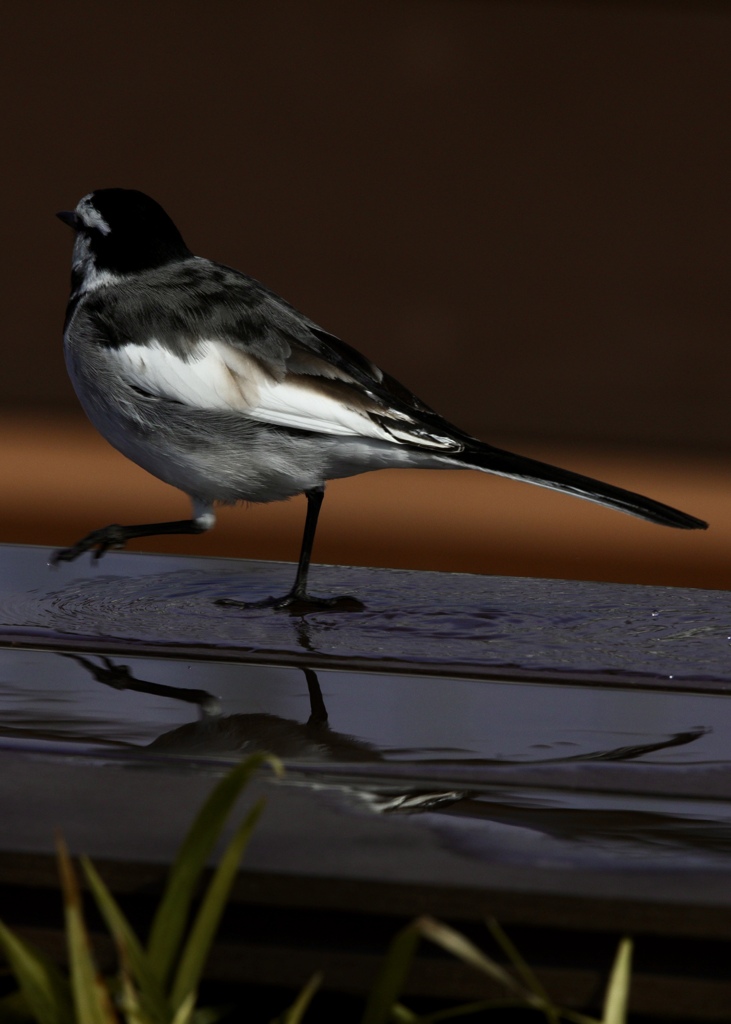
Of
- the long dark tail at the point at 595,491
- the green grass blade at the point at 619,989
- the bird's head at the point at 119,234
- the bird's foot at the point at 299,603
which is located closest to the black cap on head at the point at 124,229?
the bird's head at the point at 119,234

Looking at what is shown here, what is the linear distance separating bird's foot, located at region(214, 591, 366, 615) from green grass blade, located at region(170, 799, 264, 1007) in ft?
3.90

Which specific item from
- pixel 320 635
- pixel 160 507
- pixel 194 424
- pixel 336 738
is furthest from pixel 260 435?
pixel 160 507

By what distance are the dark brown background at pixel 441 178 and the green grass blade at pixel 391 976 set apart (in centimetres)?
393

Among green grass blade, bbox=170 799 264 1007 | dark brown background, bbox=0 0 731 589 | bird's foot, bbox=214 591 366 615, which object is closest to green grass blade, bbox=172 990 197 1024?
green grass blade, bbox=170 799 264 1007

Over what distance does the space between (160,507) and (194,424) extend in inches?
97.0

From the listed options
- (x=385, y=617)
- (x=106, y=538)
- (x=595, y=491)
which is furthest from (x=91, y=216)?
(x=595, y=491)

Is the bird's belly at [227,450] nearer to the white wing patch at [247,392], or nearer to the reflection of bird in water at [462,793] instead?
the white wing patch at [247,392]

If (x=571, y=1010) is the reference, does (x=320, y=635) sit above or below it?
above

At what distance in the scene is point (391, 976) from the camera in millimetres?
1067

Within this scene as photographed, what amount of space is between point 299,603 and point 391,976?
50.7 inches

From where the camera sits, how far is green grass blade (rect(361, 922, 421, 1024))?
→ 1.05 meters

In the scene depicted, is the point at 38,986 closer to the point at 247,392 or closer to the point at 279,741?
the point at 279,741

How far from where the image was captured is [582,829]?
1268 mm

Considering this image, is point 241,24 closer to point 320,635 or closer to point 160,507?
point 160,507
